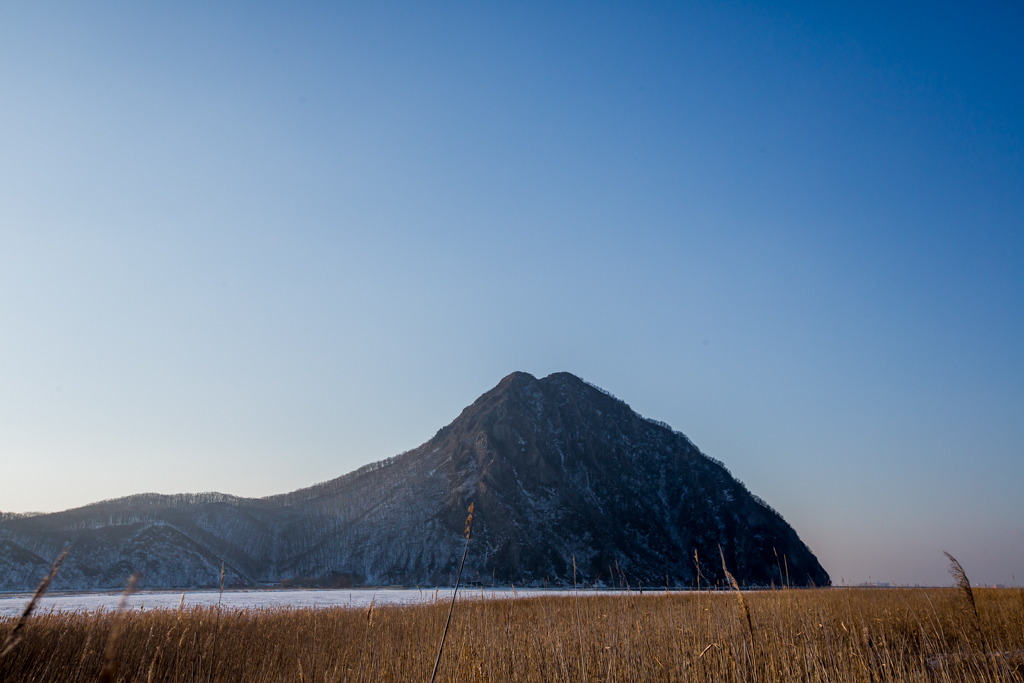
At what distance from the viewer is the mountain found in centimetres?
6975

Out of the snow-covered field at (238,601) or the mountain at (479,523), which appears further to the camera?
the mountain at (479,523)

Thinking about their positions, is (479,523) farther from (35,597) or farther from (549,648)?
(35,597)

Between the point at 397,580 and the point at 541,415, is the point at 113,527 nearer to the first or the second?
the point at 397,580

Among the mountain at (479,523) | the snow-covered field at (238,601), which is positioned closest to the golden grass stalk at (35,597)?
the snow-covered field at (238,601)

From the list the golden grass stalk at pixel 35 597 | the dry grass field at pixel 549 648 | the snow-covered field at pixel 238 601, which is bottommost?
the snow-covered field at pixel 238 601

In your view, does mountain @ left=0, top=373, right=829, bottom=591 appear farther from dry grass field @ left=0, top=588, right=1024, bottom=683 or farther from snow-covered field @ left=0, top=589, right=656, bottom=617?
dry grass field @ left=0, top=588, right=1024, bottom=683

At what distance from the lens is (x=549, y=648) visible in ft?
26.4

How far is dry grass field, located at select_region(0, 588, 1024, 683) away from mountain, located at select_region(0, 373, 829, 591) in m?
46.2

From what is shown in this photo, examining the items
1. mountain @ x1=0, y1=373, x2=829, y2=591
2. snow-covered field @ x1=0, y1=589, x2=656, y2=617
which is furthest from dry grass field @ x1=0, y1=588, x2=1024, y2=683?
mountain @ x1=0, y1=373, x2=829, y2=591

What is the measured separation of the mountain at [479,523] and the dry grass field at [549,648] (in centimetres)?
4620

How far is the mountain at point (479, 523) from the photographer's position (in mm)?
69750

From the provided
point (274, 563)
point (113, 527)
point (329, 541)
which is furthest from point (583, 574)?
point (113, 527)

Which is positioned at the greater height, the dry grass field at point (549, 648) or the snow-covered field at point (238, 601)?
the dry grass field at point (549, 648)

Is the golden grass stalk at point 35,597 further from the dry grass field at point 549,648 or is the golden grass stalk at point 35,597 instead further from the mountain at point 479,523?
the mountain at point 479,523
